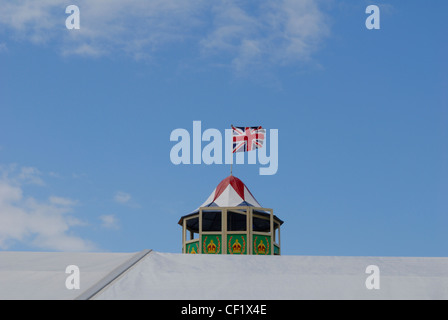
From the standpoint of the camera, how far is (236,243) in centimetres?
2242

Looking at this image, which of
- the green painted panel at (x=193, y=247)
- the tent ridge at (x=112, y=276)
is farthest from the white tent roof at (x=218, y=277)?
the green painted panel at (x=193, y=247)

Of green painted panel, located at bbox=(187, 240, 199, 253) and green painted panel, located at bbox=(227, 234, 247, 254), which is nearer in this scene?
green painted panel, located at bbox=(227, 234, 247, 254)

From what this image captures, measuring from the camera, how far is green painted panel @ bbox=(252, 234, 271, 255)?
22312 millimetres

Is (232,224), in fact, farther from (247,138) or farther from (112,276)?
(112,276)

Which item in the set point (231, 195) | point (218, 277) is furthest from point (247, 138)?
point (218, 277)

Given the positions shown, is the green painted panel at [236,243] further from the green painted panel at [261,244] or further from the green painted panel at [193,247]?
the green painted panel at [193,247]

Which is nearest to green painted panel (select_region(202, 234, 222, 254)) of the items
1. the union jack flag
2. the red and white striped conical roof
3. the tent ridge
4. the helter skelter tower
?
the helter skelter tower

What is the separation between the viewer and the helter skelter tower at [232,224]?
22.4 m

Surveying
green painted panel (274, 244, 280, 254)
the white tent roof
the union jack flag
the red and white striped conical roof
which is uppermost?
the union jack flag

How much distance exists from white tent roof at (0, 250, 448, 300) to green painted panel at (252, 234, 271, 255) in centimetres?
620

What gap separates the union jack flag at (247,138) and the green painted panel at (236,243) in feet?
12.6

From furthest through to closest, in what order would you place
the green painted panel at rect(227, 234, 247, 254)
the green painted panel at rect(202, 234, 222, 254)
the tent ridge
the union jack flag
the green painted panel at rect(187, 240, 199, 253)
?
the union jack flag, the green painted panel at rect(187, 240, 199, 253), the green painted panel at rect(202, 234, 222, 254), the green painted panel at rect(227, 234, 247, 254), the tent ridge

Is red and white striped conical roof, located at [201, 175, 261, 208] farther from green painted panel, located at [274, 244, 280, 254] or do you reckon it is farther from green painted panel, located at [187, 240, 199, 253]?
green painted panel, located at [274, 244, 280, 254]
